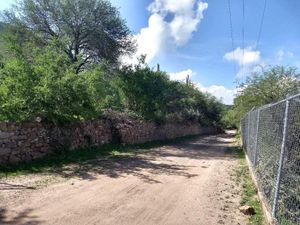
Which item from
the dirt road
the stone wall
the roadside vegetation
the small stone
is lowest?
the dirt road

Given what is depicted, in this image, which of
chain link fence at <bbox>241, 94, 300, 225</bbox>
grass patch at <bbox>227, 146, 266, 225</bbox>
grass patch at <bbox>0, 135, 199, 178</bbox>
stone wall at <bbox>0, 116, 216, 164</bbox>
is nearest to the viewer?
chain link fence at <bbox>241, 94, 300, 225</bbox>

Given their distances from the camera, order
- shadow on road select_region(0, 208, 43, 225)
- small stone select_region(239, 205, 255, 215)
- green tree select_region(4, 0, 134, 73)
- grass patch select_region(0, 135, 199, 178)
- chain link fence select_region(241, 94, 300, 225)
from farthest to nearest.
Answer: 1. green tree select_region(4, 0, 134, 73)
2. grass patch select_region(0, 135, 199, 178)
3. small stone select_region(239, 205, 255, 215)
4. shadow on road select_region(0, 208, 43, 225)
5. chain link fence select_region(241, 94, 300, 225)

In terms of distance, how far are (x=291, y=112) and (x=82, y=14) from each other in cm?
2247

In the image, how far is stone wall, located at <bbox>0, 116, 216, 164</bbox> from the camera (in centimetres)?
1091

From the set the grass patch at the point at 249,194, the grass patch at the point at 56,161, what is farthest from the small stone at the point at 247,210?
the grass patch at the point at 56,161

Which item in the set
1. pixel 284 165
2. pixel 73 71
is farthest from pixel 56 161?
pixel 284 165

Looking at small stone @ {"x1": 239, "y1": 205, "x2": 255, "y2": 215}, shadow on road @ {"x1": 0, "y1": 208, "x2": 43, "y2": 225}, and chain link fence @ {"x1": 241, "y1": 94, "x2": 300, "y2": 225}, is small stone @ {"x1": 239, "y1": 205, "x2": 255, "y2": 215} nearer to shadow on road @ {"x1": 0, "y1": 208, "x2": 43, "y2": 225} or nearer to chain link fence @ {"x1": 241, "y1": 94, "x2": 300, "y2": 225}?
chain link fence @ {"x1": 241, "y1": 94, "x2": 300, "y2": 225}

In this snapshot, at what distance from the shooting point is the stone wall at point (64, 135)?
10906mm

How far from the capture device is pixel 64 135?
45.4 ft

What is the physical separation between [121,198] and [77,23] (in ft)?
67.6

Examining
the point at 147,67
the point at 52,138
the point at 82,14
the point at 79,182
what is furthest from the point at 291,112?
the point at 82,14

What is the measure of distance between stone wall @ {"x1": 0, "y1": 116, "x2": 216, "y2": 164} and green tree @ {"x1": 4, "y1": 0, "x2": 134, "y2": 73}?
695 centimetres

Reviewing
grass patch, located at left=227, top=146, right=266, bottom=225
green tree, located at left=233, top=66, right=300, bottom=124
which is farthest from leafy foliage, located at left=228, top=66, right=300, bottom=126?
grass patch, located at left=227, top=146, right=266, bottom=225

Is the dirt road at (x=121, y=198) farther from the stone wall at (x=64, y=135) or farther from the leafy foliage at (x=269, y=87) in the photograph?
the leafy foliage at (x=269, y=87)
